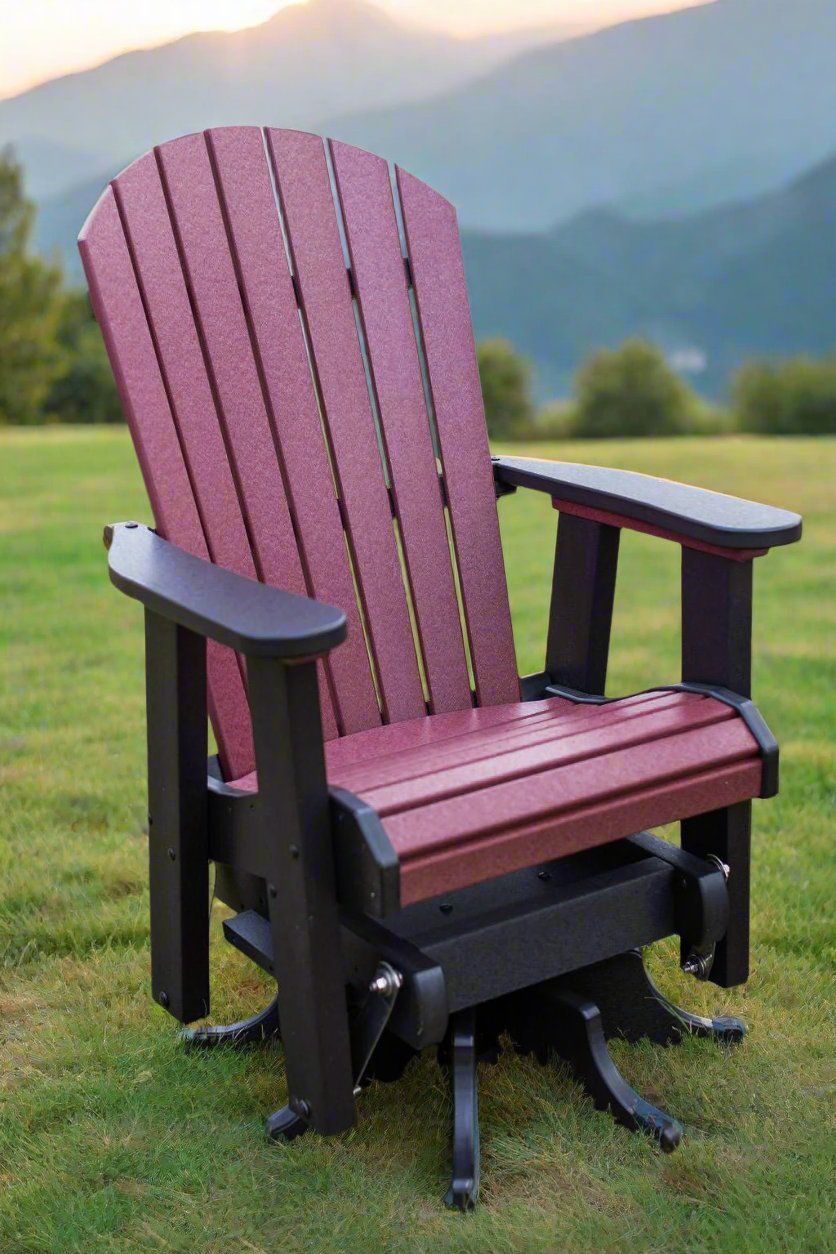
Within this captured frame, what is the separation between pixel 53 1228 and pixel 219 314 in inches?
47.2

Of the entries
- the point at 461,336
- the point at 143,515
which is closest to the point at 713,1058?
the point at 461,336

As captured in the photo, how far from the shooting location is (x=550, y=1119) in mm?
1577

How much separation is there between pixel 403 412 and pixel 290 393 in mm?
195

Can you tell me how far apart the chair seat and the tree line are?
2146cm

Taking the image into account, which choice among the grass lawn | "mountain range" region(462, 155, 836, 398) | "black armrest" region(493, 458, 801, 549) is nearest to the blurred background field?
the grass lawn

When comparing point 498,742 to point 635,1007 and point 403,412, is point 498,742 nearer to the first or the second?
point 635,1007

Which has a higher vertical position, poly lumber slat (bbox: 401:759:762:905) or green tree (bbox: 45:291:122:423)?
poly lumber slat (bbox: 401:759:762:905)

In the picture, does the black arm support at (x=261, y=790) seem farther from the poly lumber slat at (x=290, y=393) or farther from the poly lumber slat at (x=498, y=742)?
the poly lumber slat at (x=290, y=393)

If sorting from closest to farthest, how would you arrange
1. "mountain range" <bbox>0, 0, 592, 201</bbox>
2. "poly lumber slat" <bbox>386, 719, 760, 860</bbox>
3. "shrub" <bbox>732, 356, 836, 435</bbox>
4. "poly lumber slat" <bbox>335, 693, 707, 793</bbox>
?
"poly lumber slat" <bbox>386, 719, 760, 860</bbox> < "poly lumber slat" <bbox>335, 693, 707, 793</bbox> < "shrub" <bbox>732, 356, 836, 435</bbox> < "mountain range" <bbox>0, 0, 592, 201</bbox>

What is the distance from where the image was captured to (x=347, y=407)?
1931 millimetres

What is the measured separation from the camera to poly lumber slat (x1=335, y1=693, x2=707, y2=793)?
4.65 ft

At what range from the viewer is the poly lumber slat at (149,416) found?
1.66m

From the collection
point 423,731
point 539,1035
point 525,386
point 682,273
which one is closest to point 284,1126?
point 539,1035

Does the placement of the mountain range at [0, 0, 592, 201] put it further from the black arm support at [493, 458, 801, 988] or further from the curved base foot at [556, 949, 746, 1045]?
the curved base foot at [556, 949, 746, 1045]
